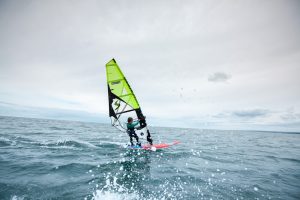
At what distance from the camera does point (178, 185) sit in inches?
320

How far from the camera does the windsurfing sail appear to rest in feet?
42.1

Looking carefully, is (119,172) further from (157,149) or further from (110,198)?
(157,149)

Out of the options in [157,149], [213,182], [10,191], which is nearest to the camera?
[10,191]

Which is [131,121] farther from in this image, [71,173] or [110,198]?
[110,198]

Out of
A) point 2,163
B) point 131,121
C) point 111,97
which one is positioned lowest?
point 2,163

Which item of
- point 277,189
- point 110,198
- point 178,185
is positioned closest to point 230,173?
point 277,189

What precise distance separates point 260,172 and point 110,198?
33.9 feet

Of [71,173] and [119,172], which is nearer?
[71,173]

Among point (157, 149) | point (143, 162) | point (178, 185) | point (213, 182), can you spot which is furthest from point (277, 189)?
point (157, 149)

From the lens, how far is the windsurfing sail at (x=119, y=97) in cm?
1282

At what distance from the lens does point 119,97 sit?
532 inches

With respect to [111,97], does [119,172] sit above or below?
below

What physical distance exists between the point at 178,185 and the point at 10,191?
23.3ft

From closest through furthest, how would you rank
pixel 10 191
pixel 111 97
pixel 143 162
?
pixel 10 191
pixel 143 162
pixel 111 97
